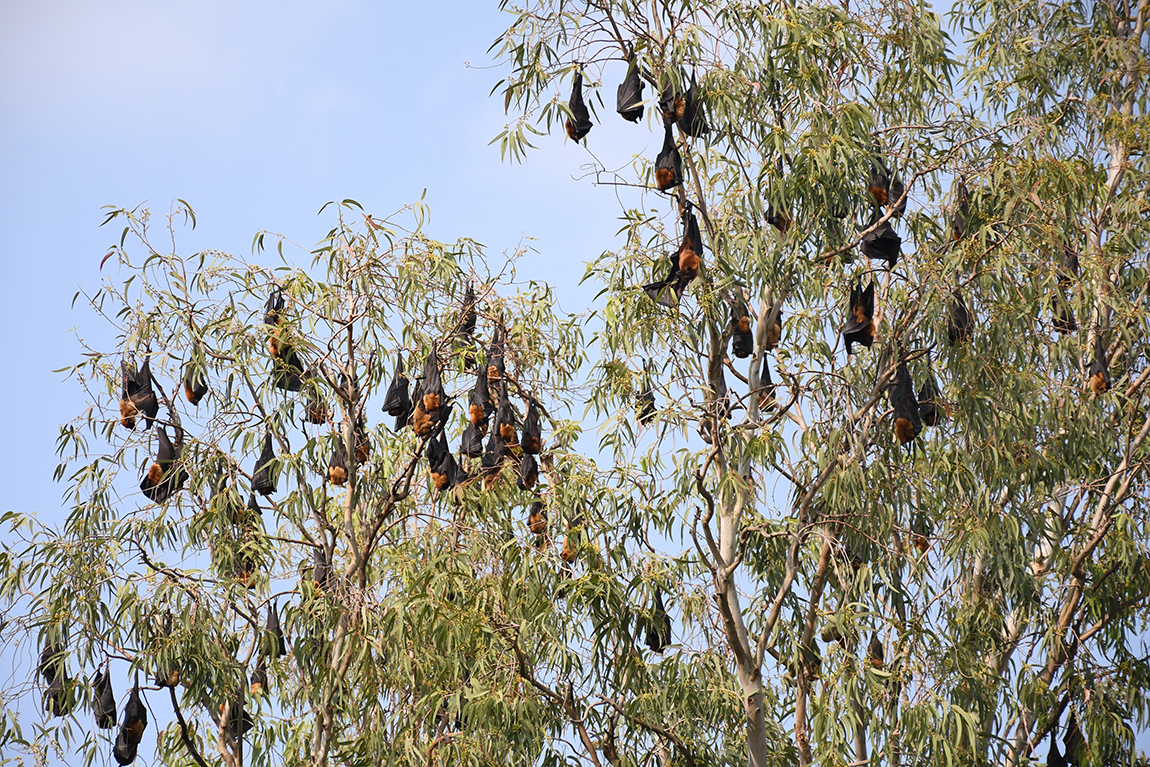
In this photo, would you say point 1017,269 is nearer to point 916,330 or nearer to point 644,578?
point 916,330

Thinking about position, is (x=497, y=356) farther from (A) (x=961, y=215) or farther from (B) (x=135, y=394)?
(A) (x=961, y=215)

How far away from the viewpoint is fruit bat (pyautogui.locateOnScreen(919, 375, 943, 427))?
5.89 meters

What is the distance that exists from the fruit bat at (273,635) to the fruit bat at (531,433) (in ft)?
4.68

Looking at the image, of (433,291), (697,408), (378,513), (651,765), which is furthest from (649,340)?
(651,765)

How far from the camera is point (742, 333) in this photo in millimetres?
6695

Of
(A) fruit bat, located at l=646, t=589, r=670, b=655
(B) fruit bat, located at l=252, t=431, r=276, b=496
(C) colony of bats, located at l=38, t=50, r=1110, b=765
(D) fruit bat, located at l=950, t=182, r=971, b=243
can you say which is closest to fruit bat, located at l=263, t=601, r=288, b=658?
(C) colony of bats, located at l=38, t=50, r=1110, b=765

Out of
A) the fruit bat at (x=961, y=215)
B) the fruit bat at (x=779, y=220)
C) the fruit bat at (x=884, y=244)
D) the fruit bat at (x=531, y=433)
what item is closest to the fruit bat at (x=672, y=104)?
the fruit bat at (x=779, y=220)

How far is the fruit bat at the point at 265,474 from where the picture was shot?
6.18 metres

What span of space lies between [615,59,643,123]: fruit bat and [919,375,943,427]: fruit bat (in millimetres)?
1845

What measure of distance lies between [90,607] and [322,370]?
1.52 metres

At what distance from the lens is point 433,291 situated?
20.4ft

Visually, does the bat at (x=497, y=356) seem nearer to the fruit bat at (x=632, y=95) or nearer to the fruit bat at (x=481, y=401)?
the fruit bat at (x=481, y=401)

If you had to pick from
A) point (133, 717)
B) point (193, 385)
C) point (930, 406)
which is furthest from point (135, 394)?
point (930, 406)

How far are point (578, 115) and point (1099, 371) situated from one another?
3855 mm
